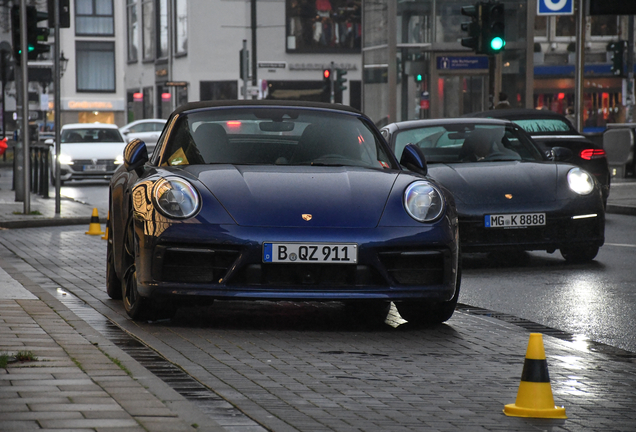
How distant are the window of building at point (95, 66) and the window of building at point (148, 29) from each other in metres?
14.5

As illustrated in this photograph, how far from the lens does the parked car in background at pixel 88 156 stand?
26.2m

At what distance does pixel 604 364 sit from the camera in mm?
5723

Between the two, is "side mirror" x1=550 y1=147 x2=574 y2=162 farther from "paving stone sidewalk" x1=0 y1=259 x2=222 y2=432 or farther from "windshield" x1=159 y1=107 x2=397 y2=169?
"paving stone sidewalk" x1=0 y1=259 x2=222 y2=432

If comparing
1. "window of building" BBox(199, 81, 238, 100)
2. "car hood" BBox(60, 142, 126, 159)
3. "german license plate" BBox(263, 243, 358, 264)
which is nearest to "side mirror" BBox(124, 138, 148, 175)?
"german license plate" BBox(263, 243, 358, 264)

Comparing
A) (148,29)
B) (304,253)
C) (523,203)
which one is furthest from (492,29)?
(148,29)

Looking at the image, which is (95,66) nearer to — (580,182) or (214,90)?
(214,90)

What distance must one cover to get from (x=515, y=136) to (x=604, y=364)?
562cm

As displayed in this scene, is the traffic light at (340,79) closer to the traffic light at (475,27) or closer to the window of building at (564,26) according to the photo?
the window of building at (564,26)

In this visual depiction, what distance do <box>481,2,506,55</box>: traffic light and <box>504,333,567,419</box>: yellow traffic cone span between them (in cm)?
1543

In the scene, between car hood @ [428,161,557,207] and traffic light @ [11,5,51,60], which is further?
traffic light @ [11,5,51,60]

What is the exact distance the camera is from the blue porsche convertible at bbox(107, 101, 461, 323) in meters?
6.28

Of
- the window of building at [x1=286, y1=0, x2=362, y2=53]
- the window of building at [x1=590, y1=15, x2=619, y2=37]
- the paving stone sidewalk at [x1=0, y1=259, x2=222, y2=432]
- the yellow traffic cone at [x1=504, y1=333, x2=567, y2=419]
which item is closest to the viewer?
the paving stone sidewalk at [x1=0, y1=259, x2=222, y2=432]

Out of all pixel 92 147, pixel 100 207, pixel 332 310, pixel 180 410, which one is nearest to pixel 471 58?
pixel 92 147

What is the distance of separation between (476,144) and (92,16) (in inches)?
3040
